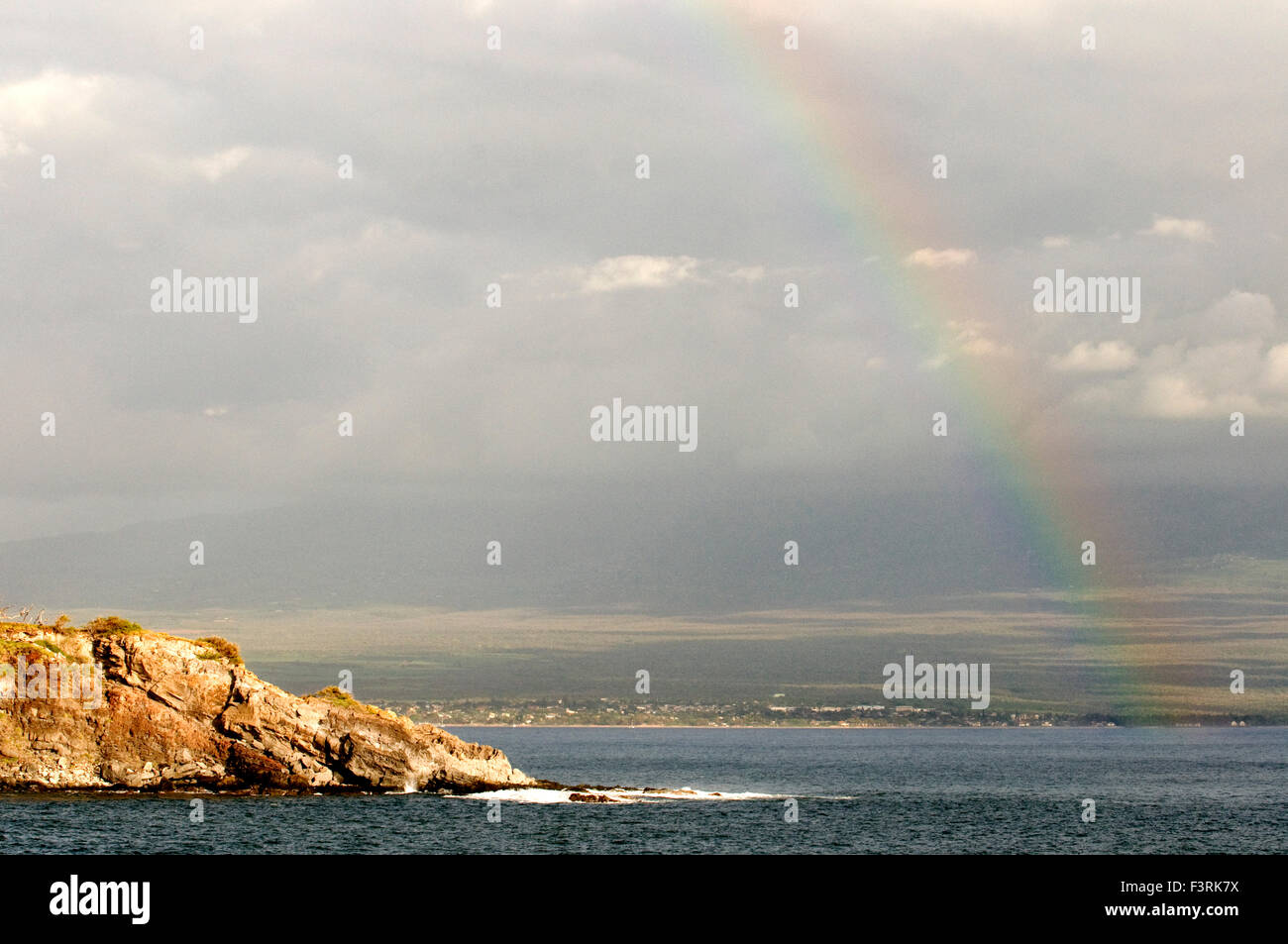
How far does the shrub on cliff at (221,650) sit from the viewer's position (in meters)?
85.1

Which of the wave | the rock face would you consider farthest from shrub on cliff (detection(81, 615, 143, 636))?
the wave

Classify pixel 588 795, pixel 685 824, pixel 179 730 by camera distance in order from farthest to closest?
pixel 588 795 → pixel 179 730 → pixel 685 824

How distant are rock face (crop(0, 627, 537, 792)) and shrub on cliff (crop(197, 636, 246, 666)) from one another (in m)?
0.22

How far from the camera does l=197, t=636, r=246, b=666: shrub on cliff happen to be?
279 ft

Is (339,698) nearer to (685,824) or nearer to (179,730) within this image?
(179,730)

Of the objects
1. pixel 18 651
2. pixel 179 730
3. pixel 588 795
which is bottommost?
pixel 588 795

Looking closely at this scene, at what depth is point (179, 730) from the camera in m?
82.2

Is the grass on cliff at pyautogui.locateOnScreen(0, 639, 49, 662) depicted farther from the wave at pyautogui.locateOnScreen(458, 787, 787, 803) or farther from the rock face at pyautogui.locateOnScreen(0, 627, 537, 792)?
the wave at pyautogui.locateOnScreen(458, 787, 787, 803)

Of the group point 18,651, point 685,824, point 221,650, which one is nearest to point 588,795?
point 685,824

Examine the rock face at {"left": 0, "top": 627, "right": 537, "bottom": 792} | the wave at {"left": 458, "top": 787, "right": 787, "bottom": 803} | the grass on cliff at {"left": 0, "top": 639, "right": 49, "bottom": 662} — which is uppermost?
the grass on cliff at {"left": 0, "top": 639, "right": 49, "bottom": 662}

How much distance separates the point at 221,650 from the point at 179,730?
253 inches

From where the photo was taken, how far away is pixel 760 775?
496ft
